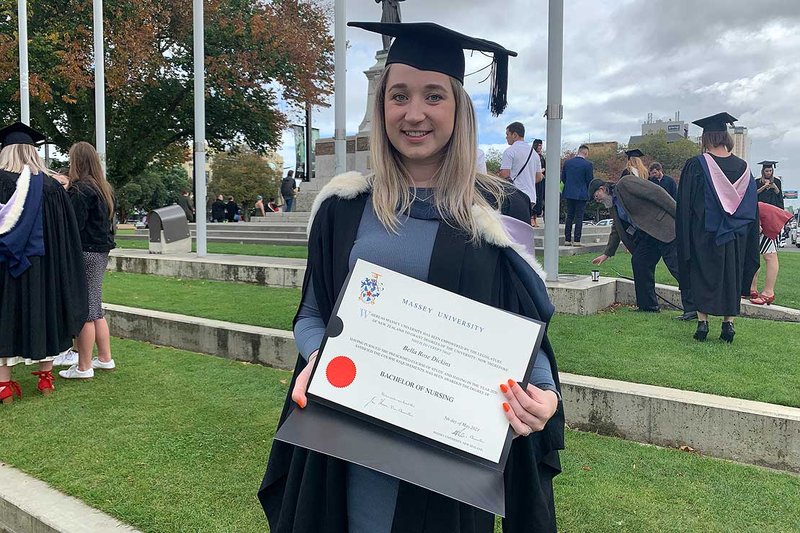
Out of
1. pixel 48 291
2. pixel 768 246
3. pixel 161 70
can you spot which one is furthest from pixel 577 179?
pixel 161 70

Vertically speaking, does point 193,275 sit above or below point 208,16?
A: below

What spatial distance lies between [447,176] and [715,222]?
4.83 metres

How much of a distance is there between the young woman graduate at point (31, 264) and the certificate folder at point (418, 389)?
452cm

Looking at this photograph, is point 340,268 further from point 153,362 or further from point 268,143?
point 268,143

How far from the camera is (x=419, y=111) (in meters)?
1.62

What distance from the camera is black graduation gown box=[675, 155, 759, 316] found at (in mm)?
5488

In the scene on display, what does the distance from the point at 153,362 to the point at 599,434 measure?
4281 mm

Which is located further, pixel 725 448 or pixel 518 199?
pixel 725 448

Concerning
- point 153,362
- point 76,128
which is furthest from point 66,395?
point 76,128

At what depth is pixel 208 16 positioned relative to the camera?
21469 millimetres

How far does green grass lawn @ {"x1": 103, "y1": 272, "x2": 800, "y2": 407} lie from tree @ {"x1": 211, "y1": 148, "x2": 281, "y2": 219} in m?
53.2

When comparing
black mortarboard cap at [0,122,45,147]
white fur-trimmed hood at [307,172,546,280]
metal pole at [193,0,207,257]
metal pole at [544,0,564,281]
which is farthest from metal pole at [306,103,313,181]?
white fur-trimmed hood at [307,172,546,280]
